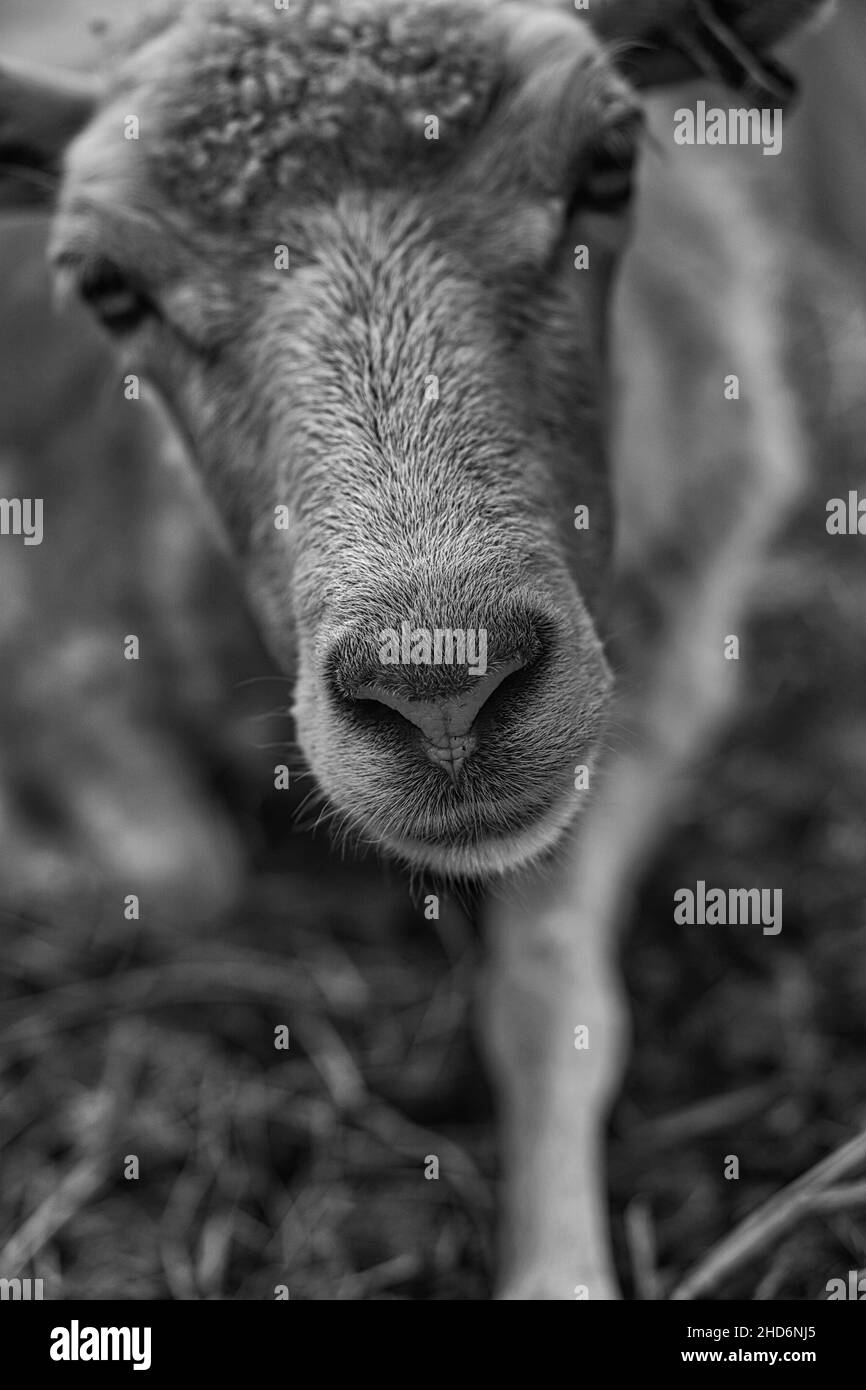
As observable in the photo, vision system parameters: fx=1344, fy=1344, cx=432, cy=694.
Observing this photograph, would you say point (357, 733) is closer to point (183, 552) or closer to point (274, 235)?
point (274, 235)

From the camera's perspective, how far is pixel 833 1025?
3.78 m

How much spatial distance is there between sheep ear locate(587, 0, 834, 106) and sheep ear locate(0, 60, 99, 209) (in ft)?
4.20

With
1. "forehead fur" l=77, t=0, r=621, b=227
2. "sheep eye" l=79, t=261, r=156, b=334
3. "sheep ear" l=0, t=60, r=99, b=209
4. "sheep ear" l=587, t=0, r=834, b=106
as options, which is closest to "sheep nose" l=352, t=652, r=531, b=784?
"forehead fur" l=77, t=0, r=621, b=227

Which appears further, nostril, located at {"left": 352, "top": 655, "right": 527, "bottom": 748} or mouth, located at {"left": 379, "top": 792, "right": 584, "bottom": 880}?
mouth, located at {"left": 379, "top": 792, "right": 584, "bottom": 880}

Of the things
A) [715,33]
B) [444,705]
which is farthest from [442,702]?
[715,33]

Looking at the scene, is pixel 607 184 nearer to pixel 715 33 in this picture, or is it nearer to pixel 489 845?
pixel 715 33

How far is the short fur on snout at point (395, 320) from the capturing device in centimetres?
250

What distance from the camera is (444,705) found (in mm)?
2346

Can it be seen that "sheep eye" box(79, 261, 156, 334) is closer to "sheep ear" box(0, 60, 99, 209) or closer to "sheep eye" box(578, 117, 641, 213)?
"sheep ear" box(0, 60, 99, 209)

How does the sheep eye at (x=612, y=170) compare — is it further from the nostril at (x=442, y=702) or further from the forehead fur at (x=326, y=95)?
the nostril at (x=442, y=702)

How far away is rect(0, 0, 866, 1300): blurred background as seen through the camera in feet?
11.5

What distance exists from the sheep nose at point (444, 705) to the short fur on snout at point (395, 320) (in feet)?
0.14

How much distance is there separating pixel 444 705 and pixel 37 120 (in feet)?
6.55
